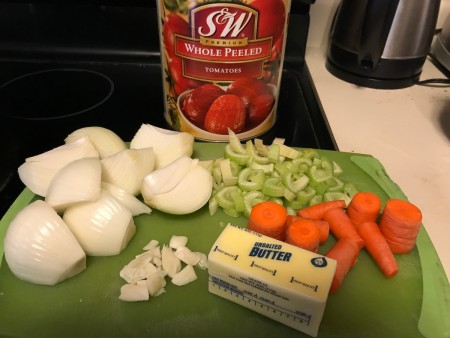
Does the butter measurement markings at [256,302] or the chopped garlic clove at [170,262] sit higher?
the butter measurement markings at [256,302]

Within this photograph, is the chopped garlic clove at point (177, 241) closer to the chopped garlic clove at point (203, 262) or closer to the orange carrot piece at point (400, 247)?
the chopped garlic clove at point (203, 262)

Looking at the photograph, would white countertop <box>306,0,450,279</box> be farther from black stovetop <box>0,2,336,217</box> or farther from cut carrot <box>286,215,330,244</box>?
cut carrot <box>286,215,330,244</box>

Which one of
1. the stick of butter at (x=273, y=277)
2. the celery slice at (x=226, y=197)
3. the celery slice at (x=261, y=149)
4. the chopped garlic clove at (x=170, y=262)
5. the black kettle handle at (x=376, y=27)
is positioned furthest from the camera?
the black kettle handle at (x=376, y=27)

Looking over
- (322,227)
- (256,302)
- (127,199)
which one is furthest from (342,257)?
(127,199)

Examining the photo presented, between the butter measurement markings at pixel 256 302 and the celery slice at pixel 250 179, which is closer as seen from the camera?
the butter measurement markings at pixel 256 302

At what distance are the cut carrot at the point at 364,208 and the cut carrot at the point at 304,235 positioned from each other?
11 centimetres

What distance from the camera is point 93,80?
1.38 m

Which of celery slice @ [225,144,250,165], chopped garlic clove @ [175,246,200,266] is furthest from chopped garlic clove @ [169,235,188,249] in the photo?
celery slice @ [225,144,250,165]

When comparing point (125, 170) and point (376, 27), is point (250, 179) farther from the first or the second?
point (376, 27)

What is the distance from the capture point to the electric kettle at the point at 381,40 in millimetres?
1185

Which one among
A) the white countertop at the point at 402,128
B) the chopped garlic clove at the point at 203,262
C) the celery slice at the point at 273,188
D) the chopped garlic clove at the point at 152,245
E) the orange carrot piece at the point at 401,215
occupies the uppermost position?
the orange carrot piece at the point at 401,215

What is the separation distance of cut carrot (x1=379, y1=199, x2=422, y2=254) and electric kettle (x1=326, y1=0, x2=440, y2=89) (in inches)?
23.1

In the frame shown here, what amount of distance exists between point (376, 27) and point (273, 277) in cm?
83

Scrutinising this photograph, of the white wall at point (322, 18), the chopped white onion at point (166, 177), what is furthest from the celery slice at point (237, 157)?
the white wall at point (322, 18)
